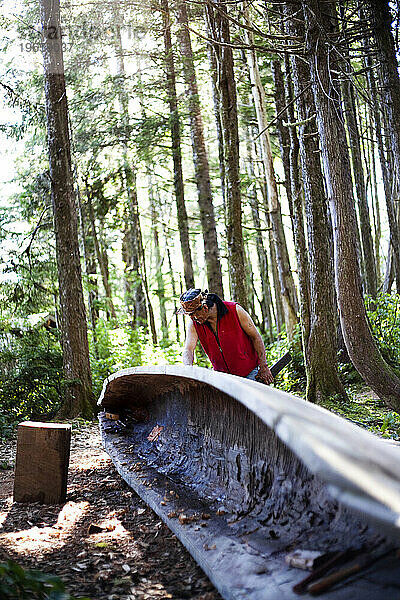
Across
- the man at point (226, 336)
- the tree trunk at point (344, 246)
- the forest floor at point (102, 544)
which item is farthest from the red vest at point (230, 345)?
the tree trunk at point (344, 246)

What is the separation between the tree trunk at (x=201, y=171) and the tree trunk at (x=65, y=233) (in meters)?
4.96

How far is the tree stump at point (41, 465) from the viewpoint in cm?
520

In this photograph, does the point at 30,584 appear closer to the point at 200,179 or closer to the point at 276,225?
the point at 276,225

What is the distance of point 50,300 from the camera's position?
52.2 ft

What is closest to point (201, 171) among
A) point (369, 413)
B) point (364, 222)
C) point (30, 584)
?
point (364, 222)

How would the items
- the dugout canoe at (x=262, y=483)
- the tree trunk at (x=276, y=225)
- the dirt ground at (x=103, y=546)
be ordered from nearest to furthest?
1. the dugout canoe at (x=262, y=483)
2. the dirt ground at (x=103, y=546)
3. the tree trunk at (x=276, y=225)

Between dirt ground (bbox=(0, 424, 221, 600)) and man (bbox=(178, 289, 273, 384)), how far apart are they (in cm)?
150

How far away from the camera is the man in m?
5.74

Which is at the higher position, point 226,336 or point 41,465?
point 226,336

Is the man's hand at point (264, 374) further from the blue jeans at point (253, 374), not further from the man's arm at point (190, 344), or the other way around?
the man's arm at point (190, 344)

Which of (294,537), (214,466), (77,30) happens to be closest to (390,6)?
(214,466)

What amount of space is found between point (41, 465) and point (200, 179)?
1303cm

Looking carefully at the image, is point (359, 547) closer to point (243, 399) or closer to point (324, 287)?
point (243, 399)

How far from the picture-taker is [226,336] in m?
5.86
